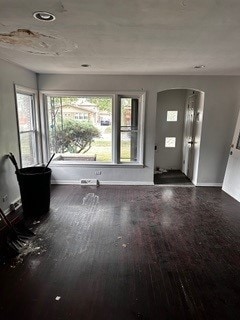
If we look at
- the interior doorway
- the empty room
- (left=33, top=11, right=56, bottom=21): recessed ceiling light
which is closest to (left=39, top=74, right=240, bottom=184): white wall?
the empty room

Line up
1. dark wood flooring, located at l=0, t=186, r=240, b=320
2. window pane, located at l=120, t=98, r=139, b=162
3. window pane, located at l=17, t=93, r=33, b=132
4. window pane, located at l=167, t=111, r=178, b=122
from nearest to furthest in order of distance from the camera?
1. dark wood flooring, located at l=0, t=186, r=240, b=320
2. window pane, located at l=17, t=93, r=33, b=132
3. window pane, located at l=120, t=98, r=139, b=162
4. window pane, located at l=167, t=111, r=178, b=122

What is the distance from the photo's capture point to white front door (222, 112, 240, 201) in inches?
180

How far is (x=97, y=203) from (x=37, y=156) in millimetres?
1973

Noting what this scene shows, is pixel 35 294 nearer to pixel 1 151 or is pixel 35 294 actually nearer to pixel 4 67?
pixel 1 151

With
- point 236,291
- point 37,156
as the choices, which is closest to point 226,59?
point 236,291

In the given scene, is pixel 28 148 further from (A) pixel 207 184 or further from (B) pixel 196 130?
(A) pixel 207 184

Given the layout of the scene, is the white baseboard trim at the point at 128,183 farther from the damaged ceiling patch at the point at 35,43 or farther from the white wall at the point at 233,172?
the damaged ceiling patch at the point at 35,43

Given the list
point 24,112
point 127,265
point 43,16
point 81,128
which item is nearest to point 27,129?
point 24,112

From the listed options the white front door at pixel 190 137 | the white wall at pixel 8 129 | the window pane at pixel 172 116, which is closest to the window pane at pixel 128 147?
the white front door at pixel 190 137

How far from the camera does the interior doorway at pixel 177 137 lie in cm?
564

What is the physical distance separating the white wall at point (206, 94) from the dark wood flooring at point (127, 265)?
1472mm

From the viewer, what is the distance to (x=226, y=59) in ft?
10.9

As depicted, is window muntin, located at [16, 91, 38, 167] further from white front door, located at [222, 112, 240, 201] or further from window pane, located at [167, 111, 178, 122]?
white front door, located at [222, 112, 240, 201]

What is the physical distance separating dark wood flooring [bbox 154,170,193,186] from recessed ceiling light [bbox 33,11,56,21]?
4.34m
